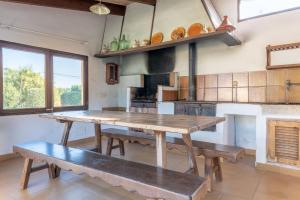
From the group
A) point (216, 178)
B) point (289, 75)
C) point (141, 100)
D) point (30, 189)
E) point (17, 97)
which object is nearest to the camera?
point (30, 189)

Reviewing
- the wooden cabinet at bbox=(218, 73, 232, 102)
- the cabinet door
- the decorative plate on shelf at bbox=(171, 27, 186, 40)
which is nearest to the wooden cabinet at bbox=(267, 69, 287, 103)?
the cabinet door

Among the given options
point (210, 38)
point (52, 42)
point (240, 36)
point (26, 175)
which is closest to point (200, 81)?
point (210, 38)

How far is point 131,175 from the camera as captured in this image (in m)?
1.67

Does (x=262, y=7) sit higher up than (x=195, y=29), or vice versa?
(x=262, y=7)

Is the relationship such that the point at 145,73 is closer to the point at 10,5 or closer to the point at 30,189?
the point at 10,5

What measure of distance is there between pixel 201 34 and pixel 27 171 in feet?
10.4

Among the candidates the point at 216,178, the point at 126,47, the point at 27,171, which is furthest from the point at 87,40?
the point at 216,178

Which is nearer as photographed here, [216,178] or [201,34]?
[216,178]

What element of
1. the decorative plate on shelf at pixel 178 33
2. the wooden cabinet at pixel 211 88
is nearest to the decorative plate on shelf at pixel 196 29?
the decorative plate on shelf at pixel 178 33

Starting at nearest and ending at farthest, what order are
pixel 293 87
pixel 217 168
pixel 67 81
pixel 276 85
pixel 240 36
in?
pixel 217 168 < pixel 293 87 < pixel 276 85 < pixel 240 36 < pixel 67 81

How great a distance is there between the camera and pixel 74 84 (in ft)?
15.4

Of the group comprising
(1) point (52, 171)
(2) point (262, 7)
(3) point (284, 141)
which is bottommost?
(1) point (52, 171)

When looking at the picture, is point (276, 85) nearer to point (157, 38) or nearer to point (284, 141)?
point (284, 141)

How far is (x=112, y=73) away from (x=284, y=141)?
3.93 metres
